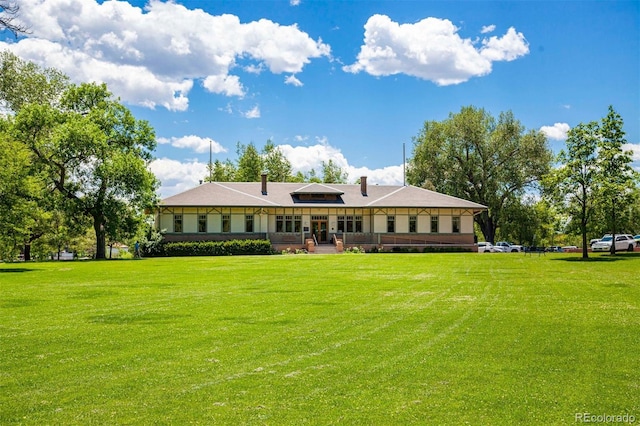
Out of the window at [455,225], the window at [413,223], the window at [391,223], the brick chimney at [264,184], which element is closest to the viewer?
the window at [391,223]

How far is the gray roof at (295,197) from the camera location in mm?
48834

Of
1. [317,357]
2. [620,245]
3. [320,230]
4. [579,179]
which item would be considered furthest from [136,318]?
[620,245]

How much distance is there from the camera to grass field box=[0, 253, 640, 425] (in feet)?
21.1

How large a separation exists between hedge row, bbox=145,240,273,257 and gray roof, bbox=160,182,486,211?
14.0 feet

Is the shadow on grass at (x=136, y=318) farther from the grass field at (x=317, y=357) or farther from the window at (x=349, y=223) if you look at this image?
the window at (x=349, y=223)

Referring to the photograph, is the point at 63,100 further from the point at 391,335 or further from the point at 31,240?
the point at 391,335

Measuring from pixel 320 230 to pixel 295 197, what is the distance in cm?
385

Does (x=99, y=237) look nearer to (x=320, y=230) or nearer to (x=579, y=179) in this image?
(x=320, y=230)

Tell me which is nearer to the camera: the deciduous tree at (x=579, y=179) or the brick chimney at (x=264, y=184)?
the deciduous tree at (x=579, y=179)

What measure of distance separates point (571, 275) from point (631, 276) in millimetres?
2104

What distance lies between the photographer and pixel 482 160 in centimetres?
6291

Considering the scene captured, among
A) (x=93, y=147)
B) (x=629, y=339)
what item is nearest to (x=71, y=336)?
(x=629, y=339)

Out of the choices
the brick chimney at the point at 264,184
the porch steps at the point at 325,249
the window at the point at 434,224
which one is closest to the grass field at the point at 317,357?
the porch steps at the point at 325,249

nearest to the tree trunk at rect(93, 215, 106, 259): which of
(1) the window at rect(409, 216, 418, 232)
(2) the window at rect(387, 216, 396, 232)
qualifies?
(2) the window at rect(387, 216, 396, 232)
